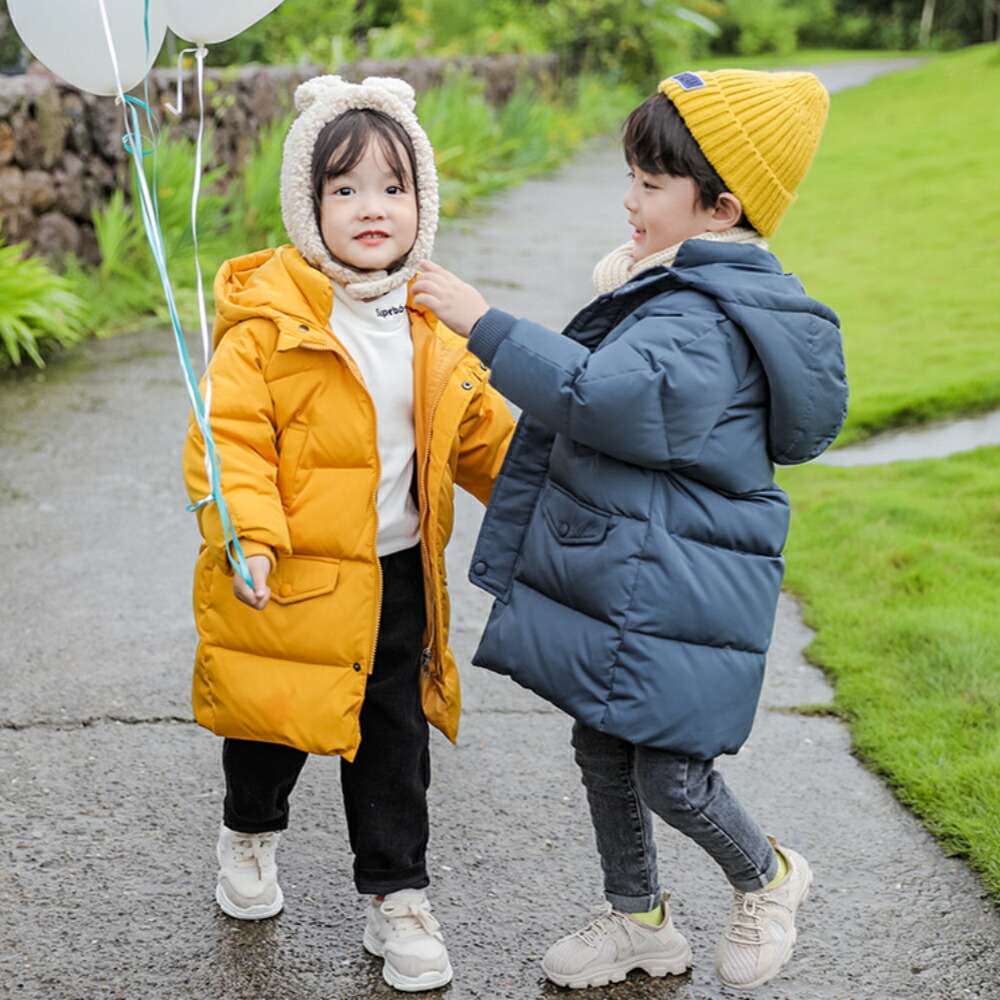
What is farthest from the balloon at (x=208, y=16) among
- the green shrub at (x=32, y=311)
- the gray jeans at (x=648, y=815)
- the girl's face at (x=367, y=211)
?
the green shrub at (x=32, y=311)

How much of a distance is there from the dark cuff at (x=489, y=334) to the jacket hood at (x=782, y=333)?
0.23m

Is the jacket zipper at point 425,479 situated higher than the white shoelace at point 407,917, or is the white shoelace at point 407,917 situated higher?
the jacket zipper at point 425,479

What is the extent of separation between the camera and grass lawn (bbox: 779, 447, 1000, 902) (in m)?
3.07

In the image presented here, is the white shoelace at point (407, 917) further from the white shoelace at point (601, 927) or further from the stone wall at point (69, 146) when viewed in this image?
the stone wall at point (69, 146)

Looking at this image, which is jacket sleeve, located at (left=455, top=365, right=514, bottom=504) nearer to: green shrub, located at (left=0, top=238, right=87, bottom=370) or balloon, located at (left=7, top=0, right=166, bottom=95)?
balloon, located at (left=7, top=0, right=166, bottom=95)

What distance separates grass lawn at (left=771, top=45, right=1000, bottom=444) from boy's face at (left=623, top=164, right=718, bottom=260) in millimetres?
3940

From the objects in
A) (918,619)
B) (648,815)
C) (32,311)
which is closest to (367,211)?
(648,815)

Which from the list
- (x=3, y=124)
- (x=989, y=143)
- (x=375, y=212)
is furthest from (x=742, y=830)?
(x=989, y=143)

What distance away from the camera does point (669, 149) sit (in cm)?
216

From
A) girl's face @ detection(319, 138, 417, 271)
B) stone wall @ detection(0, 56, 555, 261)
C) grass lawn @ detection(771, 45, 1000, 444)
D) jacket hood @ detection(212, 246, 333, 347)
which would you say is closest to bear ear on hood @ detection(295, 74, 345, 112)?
girl's face @ detection(319, 138, 417, 271)

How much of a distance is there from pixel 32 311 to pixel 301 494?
414 centimetres

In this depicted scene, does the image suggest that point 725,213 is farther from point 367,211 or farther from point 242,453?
point 242,453

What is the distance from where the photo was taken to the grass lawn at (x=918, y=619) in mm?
3066

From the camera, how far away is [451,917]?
259 cm
